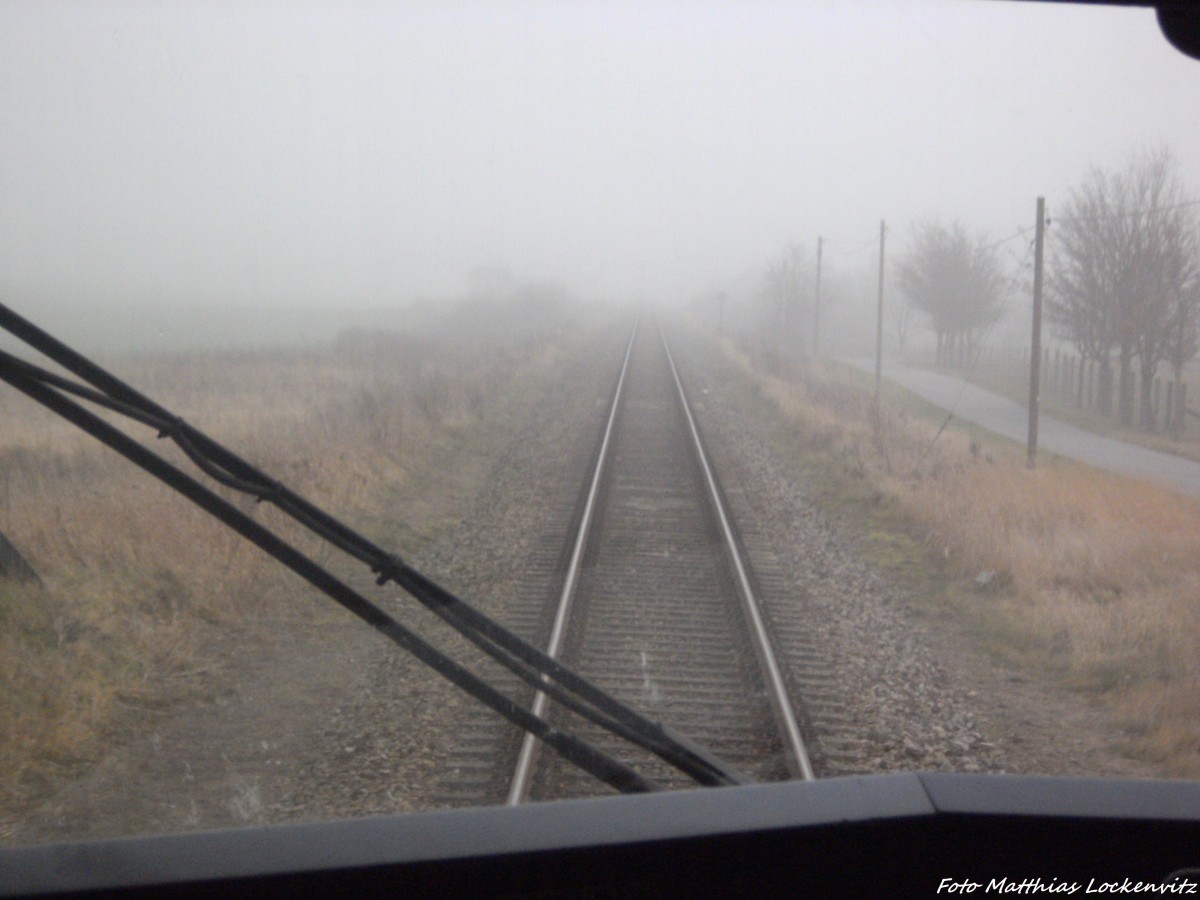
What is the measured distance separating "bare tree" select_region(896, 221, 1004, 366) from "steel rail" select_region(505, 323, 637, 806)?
44.6ft

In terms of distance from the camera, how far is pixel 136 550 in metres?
7.97

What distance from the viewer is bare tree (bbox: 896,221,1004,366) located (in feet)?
88.1

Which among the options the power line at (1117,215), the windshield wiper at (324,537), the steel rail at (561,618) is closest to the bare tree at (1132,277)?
the power line at (1117,215)

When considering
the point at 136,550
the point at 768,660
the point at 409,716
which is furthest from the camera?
the point at 136,550

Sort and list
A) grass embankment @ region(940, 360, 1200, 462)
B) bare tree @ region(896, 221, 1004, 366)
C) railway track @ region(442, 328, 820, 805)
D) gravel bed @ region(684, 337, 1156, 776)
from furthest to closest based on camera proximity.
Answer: bare tree @ region(896, 221, 1004, 366) < grass embankment @ region(940, 360, 1200, 462) < gravel bed @ region(684, 337, 1156, 776) < railway track @ region(442, 328, 820, 805)

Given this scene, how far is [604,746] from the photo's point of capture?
530 centimetres

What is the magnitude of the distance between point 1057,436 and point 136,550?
21235 mm

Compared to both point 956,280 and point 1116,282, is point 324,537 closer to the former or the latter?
point 1116,282

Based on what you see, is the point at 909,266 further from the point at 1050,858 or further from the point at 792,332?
the point at 1050,858

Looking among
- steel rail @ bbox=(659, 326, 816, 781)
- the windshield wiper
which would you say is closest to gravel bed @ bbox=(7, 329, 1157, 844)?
steel rail @ bbox=(659, 326, 816, 781)

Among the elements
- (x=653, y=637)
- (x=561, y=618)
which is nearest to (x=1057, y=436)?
(x=653, y=637)

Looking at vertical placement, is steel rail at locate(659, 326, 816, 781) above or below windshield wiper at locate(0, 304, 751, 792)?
below

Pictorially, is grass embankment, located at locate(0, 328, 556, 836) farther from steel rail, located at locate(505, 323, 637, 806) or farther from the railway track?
the railway track

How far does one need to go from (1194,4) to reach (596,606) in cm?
626
